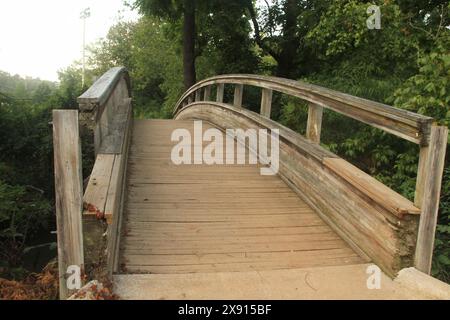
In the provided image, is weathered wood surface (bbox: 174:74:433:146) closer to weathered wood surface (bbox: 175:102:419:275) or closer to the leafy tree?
weathered wood surface (bbox: 175:102:419:275)

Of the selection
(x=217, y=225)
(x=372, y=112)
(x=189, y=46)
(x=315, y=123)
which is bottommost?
(x=217, y=225)

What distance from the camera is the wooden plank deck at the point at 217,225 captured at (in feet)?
11.0

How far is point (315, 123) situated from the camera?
15.8 ft

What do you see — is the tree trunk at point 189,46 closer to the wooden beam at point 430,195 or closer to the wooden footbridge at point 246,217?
the wooden footbridge at point 246,217

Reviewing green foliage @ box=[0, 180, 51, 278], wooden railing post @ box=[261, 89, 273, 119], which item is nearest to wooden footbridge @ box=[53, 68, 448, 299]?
wooden railing post @ box=[261, 89, 273, 119]

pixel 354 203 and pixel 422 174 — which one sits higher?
pixel 422 174

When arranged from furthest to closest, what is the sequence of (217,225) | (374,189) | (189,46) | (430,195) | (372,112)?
(189,46)
(217,225)
(372,112)
(374,189)
(430,195)

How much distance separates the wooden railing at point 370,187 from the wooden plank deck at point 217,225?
202 mm

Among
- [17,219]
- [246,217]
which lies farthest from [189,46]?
[246,217]

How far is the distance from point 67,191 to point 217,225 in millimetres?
1649

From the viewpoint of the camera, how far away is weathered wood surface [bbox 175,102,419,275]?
3.05m

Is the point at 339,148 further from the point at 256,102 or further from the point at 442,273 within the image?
the point at 256,102

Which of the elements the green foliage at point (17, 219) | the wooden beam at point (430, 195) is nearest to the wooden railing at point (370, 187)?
the wooden beam at point (430, 195)

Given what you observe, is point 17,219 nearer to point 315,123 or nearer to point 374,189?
point 315,123
